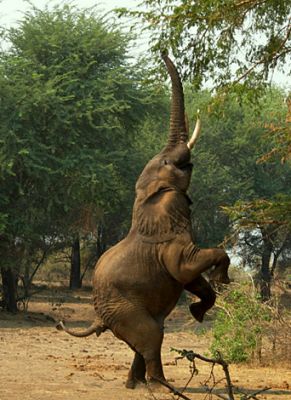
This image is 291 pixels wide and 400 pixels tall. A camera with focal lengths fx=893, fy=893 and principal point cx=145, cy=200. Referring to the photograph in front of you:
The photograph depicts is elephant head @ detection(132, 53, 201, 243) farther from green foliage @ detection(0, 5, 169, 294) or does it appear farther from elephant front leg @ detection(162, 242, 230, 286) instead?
green foliage @ detection(0, 5, 169, 294)

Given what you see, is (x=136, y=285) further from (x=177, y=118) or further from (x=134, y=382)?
(x=177, y=118)

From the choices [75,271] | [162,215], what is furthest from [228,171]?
[162,215]

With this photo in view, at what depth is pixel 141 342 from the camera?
31.1ft

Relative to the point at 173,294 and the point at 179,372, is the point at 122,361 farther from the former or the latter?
the point at 173,294

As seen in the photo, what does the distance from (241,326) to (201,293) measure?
406 centimetres

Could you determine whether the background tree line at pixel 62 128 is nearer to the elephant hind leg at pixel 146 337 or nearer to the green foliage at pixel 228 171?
the green foliage at pixel 228 171

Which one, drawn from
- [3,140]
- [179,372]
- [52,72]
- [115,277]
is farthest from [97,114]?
[115,277]

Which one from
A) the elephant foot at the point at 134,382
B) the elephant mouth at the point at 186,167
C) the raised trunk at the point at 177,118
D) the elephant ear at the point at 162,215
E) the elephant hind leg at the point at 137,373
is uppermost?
the raised trunk at the point at 177,118

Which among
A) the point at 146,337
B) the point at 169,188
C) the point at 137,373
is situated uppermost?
the point at 169,188

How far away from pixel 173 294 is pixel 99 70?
18.9m

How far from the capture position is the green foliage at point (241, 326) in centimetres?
1358

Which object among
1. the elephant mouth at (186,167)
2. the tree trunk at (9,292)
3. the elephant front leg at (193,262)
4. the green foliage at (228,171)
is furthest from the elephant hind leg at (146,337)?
the green foliage at (228,171)

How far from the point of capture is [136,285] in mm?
9602

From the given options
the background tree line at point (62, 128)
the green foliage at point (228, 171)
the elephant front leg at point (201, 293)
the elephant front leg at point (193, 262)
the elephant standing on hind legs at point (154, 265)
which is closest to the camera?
the elephant front leg at point (193, 262)
